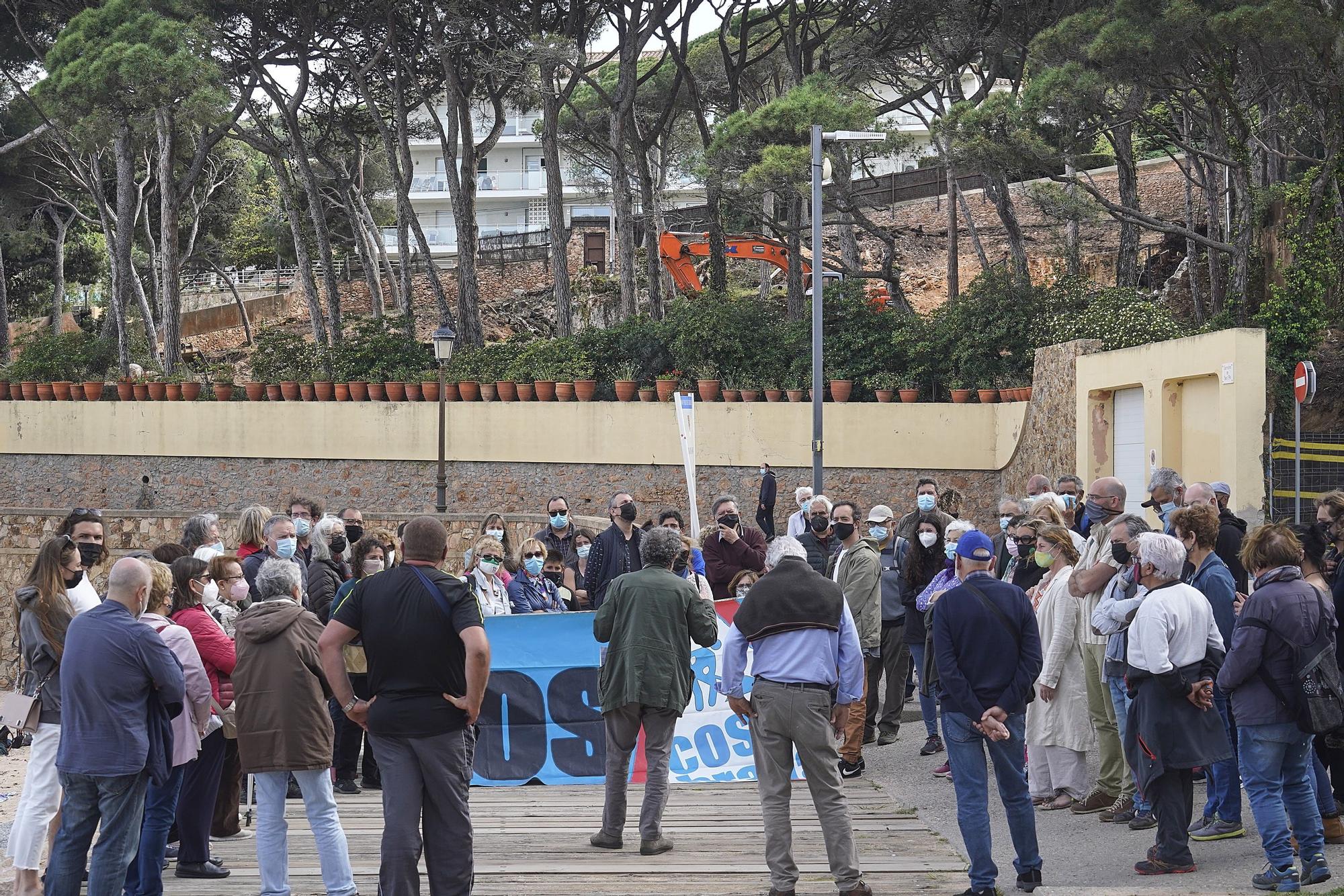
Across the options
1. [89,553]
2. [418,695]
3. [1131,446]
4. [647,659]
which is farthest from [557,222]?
[418,695]

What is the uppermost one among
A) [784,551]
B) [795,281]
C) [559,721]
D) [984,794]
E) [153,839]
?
[795,281]

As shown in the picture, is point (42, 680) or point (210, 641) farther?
point (210, 641)

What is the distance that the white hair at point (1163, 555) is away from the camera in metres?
6.44

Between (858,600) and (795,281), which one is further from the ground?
(795,281)

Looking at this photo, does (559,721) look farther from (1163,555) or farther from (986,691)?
(1163,555)

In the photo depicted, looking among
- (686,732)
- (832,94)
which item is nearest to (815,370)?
(832,94)

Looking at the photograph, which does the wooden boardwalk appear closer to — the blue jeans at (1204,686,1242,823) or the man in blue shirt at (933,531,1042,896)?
the man in blue shirt at (933,531,1042,896)

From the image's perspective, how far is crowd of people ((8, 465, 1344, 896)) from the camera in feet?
18.4

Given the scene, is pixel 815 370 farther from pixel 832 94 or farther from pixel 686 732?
pixel 686 732

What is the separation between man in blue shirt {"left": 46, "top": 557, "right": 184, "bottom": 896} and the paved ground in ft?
12.6

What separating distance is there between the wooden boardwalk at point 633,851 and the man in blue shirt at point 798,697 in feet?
→ 1.11

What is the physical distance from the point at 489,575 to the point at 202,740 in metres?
3.53

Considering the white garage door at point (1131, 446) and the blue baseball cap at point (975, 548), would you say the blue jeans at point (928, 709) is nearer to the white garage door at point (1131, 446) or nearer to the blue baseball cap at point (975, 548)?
the blue baseball cap at point (975, 548)

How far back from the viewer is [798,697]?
626 cm
